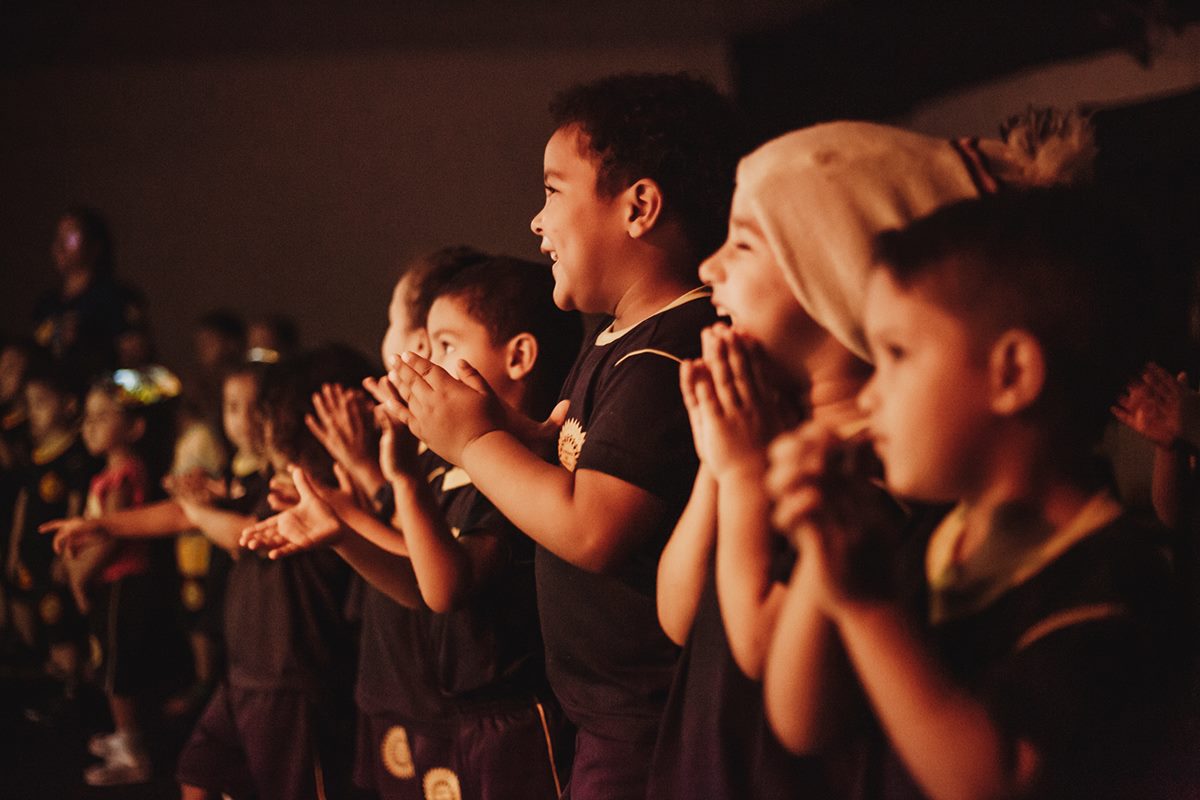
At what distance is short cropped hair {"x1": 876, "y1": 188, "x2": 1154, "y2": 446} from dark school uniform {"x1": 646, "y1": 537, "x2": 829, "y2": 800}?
27 centimetres

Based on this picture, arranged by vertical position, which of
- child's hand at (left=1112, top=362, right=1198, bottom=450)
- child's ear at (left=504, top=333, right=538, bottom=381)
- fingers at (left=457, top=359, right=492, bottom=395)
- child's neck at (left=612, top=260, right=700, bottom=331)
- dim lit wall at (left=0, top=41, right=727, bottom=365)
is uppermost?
dim lit wall at (left=0, top=41, right=727, bottom=365)

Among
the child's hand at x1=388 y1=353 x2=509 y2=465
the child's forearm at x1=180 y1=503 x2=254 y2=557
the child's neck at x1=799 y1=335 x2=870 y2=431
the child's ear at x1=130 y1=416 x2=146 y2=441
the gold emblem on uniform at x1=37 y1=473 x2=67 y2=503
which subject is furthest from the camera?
the gold emblem on uniform at x1=37 y1=473 x2=67 y2=503

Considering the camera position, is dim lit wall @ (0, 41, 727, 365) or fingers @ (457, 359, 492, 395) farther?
dim lit wall @ (0, 41, 727, 365)

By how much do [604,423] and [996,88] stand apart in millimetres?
4713

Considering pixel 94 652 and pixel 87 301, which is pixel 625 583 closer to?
pixel 94 652

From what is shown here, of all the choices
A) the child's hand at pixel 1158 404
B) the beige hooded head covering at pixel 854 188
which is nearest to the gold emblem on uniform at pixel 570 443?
the beige hooded head covering at pixel 854 188

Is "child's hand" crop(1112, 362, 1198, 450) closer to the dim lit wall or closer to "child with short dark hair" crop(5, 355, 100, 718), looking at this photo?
"child with short dark hair" crop(5, 355, 100, 718)

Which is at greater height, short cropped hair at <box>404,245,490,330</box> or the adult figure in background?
the adult figure in background

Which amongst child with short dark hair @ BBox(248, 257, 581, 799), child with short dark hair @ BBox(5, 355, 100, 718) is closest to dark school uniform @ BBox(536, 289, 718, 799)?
child with short dark hair @ BBox(248, 257, 581, 799)

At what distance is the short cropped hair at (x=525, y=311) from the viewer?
1.86 m

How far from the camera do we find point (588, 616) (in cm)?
143

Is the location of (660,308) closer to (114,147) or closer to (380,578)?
(380,578)

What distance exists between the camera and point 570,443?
1508 mm

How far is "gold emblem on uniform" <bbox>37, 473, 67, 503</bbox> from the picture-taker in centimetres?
388
